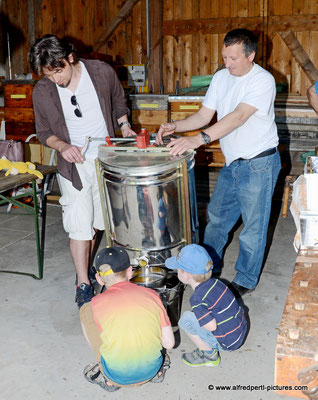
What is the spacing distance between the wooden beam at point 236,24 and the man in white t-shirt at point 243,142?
543cm

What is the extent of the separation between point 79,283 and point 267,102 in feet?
6.23

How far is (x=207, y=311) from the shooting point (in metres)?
2.67

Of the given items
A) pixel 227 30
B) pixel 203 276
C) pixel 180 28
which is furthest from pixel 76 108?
pixel 180 28

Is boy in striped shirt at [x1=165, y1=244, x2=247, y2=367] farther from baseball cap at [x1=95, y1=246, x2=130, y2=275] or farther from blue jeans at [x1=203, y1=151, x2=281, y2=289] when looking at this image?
blue jeans at [x1=203, y1=151, x2=281, y2=289]

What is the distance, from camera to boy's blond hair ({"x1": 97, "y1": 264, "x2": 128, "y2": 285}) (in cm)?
258

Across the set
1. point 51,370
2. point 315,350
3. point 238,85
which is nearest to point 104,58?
point 238,85

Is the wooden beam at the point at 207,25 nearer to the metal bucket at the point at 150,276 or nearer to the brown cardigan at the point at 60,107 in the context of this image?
the brown cardigan at the point at 60,107

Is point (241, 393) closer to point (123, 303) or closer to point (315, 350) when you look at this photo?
point (123, 303)

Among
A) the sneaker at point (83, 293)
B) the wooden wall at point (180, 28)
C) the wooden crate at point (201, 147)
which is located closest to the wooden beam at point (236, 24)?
the wooden wall at point (180, 28)

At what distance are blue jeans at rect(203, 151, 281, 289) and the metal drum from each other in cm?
46

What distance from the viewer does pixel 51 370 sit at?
286 cm

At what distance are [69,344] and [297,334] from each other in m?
1.80

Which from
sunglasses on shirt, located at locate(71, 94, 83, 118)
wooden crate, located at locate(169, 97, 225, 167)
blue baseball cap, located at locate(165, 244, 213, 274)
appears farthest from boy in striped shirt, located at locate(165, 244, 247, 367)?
wooden crate, located at locate(169, 97, 225, 167)

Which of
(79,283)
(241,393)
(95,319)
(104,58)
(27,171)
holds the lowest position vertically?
(241,393)
